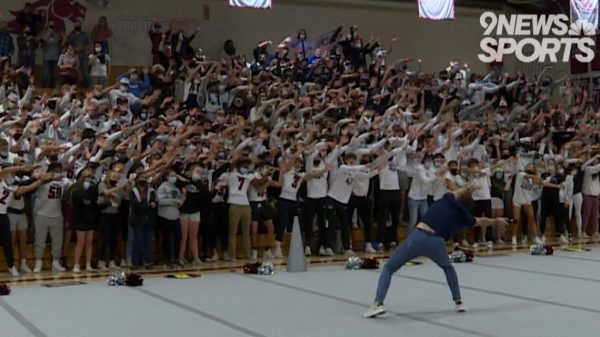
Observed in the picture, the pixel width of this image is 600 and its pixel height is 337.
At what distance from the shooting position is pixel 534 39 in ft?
116

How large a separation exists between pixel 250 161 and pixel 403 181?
4182 millimetres

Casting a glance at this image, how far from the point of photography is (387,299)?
11641 mm

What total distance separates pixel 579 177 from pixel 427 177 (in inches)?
206

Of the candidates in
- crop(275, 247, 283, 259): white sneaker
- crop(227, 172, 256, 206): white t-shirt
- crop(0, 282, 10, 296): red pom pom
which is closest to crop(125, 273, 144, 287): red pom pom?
crop(0, 282, 10, 296): red pom pom

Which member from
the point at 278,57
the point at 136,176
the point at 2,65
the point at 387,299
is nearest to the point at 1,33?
the point at 2,65

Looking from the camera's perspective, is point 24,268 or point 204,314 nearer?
point 204,314

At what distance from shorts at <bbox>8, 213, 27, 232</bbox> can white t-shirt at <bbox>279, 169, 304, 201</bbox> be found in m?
5.31

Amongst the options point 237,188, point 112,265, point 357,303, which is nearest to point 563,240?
point 237,188

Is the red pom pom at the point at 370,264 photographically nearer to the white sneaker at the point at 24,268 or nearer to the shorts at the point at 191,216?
the shorts at the point at 191,216

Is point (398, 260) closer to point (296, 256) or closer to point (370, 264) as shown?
point (296, 256)

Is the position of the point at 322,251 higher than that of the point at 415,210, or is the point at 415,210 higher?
the point at 415,210

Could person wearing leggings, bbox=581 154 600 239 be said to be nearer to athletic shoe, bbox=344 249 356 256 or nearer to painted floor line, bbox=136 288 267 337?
athletic shoe, bbox=344 249 356 256

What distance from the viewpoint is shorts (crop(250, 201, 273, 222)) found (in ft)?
55.2

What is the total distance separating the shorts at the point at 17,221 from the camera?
1478cm
